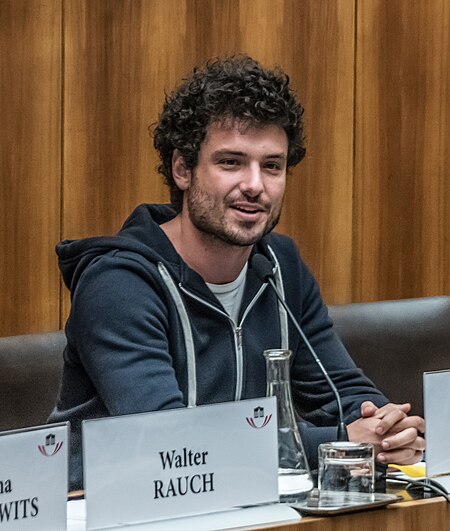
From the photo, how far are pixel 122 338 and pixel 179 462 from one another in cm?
53

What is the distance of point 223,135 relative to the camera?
2250 millimetres

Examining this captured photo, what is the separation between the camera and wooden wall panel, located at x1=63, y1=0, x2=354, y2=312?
3383 millimetres

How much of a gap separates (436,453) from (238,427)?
0.35 metres

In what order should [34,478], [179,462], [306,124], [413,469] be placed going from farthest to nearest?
[306,124] < [413,469] < [179,462] < [34,478]

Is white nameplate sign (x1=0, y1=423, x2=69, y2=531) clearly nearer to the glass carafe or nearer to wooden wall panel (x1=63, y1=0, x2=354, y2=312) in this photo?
the glass carafe

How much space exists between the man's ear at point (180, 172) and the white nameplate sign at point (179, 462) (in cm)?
86

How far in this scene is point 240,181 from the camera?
7.30 feet

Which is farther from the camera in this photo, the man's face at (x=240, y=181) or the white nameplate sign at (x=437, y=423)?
the man's face at (x=240, y=181)

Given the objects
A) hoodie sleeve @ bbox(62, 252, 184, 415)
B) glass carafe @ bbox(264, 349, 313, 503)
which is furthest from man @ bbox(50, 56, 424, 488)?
glass carafe @ bbox(264, 349, 313, 503)

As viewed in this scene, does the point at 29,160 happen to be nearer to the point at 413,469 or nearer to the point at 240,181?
the point at 240,181

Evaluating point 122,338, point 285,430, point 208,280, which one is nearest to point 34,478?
point 285,430

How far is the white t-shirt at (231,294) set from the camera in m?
2.28

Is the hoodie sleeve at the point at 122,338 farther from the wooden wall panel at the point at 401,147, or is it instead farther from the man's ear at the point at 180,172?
the wooden wall panel at the point at 401,147

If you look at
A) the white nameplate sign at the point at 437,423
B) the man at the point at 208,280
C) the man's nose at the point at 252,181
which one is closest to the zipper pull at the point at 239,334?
the man at the point at 208,280
